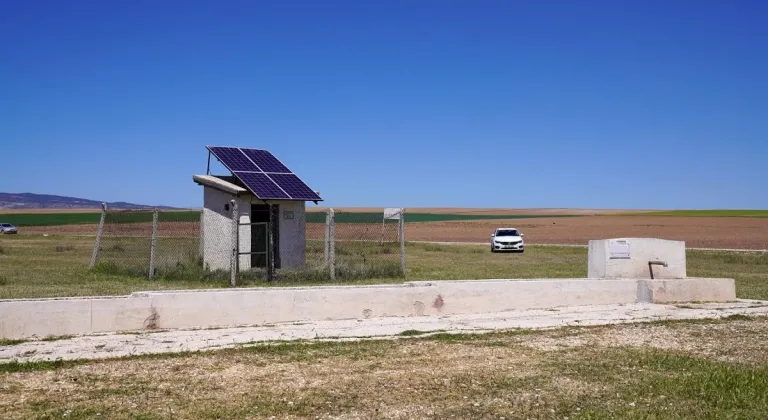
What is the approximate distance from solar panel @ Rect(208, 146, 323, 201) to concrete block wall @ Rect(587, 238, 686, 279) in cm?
823

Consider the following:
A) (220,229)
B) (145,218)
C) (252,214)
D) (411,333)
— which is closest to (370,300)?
(411,333)

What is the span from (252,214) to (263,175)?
1110 millimetres

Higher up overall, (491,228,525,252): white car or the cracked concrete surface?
(491,228,525,252): white car

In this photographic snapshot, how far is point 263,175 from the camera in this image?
2145 centimetres

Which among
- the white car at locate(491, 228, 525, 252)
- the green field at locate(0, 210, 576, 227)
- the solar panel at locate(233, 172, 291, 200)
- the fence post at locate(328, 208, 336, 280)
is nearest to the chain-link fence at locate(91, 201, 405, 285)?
the fence post at locate(328, 208, 336, 280)

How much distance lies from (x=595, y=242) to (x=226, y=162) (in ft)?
Result: 32.6

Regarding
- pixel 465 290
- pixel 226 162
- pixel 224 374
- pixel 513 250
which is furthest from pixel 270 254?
pixel 513 250

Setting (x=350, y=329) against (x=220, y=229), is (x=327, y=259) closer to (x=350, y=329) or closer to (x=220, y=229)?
(x=220, y=229)

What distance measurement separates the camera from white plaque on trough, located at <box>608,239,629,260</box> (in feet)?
52.7

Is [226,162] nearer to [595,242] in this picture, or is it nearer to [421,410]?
[595,242]

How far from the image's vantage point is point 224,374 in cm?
851

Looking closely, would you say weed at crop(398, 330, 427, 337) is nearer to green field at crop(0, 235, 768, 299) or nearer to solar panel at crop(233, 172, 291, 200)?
green field at crop(0, 235, 768, 299)

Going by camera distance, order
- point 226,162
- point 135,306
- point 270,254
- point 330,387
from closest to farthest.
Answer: point 330,387
point 135,306
point 270,254
point 226,162

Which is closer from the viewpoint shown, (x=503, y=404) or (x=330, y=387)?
(x=503, y=404)
